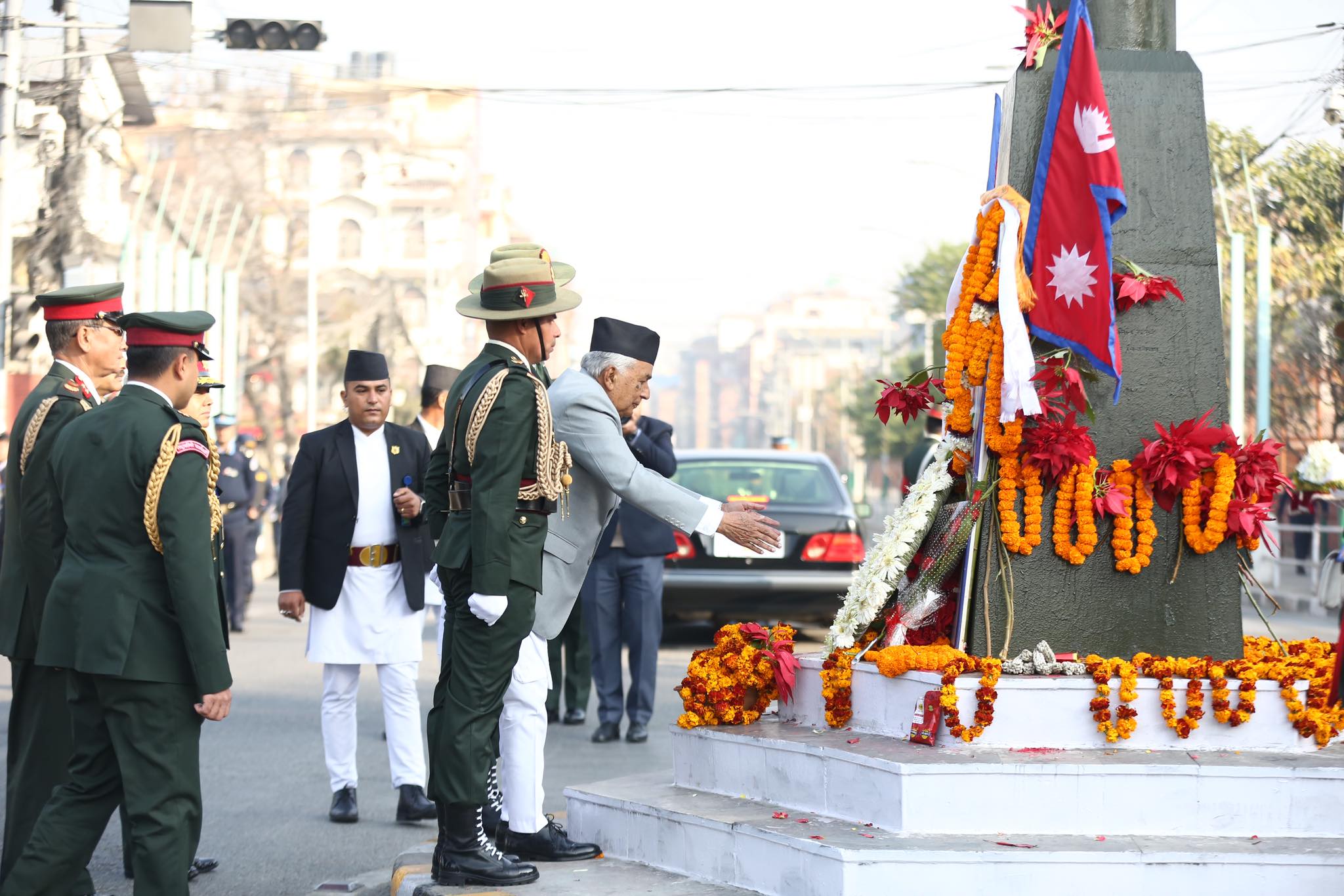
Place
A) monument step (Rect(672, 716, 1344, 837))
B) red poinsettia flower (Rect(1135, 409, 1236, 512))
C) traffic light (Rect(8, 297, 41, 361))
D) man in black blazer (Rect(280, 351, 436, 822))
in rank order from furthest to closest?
1. traffic light (Rect(8, 297, 41, 361))
2. man in black blazer (Rect(280, 351, 436, 822))
3. red poinsettia flower (Rect(1135, 409, 1236, 512))
4. monument step (Rect(672, 716, 1344, 837))

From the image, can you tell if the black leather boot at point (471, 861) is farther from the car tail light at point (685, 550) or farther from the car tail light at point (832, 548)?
the car tail light at point (832, 548)

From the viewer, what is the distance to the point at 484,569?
17.1 feet

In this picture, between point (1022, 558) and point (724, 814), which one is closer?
point (724, 814)

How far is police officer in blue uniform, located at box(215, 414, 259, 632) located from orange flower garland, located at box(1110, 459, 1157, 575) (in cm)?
1234

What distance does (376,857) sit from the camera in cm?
664

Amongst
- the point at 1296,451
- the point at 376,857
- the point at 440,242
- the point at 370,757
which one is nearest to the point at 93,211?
the point at 1296,451

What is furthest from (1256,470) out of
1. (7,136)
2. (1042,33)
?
(7,136)

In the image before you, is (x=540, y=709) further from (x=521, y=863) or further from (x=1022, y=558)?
(x=1022, y=558)

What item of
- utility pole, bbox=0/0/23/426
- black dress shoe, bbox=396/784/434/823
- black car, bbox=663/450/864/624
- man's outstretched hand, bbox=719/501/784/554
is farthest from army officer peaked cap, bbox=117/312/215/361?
utility pole, bbox=0/0/23/426

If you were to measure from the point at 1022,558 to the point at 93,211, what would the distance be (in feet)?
123

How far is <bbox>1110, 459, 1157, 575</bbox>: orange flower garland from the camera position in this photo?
5941 mm

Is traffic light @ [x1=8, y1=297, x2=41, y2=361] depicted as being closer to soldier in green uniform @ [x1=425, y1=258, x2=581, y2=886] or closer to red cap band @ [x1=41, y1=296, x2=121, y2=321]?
red cap band @ [x1=41, y1=296, x2=121, y2=321]

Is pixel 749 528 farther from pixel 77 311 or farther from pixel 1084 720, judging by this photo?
pixel 77 311

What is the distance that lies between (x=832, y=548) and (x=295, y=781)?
21.1ft
